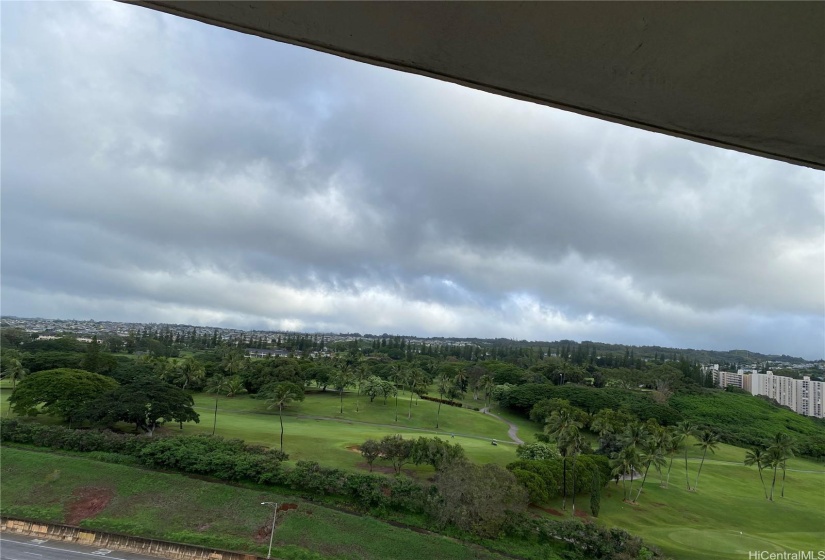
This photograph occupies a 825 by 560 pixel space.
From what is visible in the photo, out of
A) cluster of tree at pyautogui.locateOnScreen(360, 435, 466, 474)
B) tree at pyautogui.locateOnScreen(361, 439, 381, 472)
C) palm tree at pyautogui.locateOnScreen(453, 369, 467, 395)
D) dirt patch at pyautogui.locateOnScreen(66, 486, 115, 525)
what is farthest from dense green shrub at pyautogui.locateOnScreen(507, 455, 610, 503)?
palm tree at pyautogui.locateOnScreen(453, 369, 467, 395)

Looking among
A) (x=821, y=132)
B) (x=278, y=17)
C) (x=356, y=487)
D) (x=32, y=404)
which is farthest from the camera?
(x=32, y=404)

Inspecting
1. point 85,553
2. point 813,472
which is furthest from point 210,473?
point 813,472

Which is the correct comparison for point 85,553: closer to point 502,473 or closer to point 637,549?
point 502,473

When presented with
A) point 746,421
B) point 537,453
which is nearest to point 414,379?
point 537,453

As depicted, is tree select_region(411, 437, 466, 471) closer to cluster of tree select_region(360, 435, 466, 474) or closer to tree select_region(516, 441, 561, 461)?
cluster of tree select_region(360, 435, 466, 474)

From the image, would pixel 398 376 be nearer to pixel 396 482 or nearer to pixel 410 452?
pixel 410 452

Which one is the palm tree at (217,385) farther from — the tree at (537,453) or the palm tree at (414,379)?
the tree at (537,453)

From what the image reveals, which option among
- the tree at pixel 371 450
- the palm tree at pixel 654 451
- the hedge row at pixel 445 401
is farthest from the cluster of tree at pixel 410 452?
the hedge row at pixel 445 401

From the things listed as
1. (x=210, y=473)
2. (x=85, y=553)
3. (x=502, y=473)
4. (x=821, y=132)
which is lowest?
(x=85, y=553)
